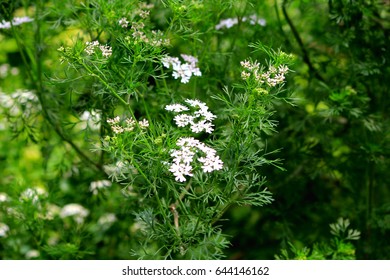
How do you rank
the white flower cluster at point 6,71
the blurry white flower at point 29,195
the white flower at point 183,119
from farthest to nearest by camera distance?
1. the white flower cluster at point 6,71
2. the blurry white flower at point 29,195
3. the white flower at point 183,119

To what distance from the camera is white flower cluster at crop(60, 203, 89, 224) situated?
2970 mm

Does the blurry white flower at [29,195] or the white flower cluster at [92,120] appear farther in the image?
the blurry white flower at [29,195]

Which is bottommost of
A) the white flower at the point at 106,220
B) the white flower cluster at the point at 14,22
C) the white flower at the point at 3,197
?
the white flower at the point at 106,220

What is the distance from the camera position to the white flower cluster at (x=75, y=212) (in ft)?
9.75

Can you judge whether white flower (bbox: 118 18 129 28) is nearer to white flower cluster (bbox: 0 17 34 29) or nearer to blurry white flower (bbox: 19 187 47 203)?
white flower cluster (bbox: 0 17 34 29)

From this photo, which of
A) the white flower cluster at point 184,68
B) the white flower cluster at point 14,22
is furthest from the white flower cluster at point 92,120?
the white flower cluster at point 14,22

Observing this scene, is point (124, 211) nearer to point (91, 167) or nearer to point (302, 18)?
point (91, 167)

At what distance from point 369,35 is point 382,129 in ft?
1.48

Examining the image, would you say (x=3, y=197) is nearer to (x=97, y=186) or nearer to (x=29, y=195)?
(x=29, y=195)

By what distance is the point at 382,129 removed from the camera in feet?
8.79

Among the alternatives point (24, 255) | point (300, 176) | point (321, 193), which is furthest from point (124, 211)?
point (321, 193)

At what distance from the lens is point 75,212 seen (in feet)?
9.75

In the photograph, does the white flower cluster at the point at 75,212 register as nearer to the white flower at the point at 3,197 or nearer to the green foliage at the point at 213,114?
the green foliage at the point at 213,114

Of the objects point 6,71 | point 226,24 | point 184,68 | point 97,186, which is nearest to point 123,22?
point 184,68
